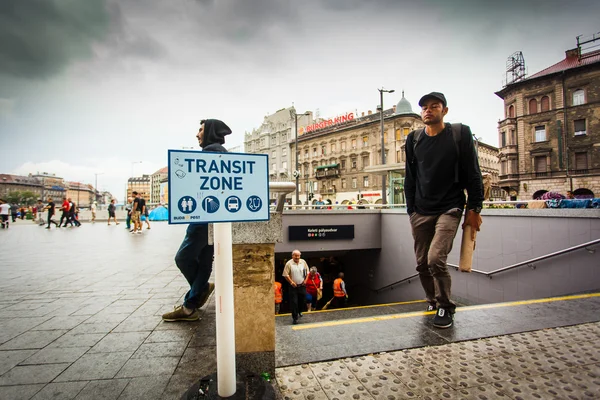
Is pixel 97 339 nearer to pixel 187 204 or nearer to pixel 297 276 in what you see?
pixel 187 204

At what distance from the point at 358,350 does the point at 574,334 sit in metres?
2.04

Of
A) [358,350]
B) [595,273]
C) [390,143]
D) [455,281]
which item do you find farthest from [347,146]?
[358,350]

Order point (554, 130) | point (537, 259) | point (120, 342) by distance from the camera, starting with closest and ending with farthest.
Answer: point (120, 342)
point (537, 259)
point (554, 130)

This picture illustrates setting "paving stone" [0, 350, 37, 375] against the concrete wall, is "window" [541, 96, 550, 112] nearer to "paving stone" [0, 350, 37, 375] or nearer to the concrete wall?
the concrete wall

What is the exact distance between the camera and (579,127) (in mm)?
30469

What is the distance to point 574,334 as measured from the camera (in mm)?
2617

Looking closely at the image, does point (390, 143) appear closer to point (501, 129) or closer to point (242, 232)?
point (501, 129)

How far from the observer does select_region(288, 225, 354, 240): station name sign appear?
45.7ft

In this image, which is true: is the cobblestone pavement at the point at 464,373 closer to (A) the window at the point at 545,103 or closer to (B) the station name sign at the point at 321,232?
(B) the station name sign at the point at 321,232

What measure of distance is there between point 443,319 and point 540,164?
39.8 meters

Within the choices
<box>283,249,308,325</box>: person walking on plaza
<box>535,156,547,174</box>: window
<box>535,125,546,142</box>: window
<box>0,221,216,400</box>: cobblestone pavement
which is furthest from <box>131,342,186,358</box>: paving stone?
<box>535,125,546,142</box>: window

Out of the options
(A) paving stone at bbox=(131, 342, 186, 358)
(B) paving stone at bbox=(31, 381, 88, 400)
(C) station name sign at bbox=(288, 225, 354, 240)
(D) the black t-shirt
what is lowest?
(C) station name sign at bbox=(288, 225, 354, 240)

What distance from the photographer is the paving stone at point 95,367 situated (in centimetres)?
205

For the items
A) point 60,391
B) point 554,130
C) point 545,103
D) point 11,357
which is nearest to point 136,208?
point 11,357
